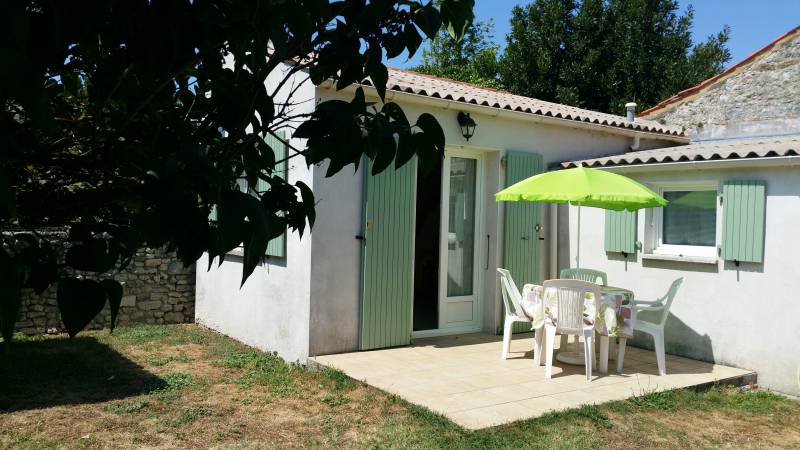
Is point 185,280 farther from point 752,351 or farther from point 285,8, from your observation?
point 285,8

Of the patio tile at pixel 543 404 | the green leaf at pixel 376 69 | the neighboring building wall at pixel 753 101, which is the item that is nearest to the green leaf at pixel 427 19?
the green leaf at pixel 376 69

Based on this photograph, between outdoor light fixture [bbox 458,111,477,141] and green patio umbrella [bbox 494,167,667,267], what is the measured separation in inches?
52.3

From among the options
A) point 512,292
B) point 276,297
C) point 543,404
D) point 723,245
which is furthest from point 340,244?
point 723,245

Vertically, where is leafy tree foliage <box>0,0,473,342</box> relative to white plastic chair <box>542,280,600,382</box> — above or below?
above

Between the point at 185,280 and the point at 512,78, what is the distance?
17.6 meters

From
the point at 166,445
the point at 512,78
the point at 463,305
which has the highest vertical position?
the point at 512,78

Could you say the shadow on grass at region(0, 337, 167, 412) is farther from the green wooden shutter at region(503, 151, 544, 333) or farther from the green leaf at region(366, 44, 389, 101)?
the green leaf at region(366, 44, 389, 101)

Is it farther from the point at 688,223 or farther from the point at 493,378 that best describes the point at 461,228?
the point at 688,223

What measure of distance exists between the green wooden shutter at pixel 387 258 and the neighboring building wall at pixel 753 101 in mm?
5544

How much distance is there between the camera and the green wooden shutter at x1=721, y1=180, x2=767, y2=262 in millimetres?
6836

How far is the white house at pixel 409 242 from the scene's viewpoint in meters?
7.16

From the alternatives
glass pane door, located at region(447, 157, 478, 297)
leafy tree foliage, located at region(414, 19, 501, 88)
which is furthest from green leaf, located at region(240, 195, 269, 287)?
leafy tree foliage, located at region(414, 19, 501, 88)

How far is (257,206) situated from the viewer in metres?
0.83

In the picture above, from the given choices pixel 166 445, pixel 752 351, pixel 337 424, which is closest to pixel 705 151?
pixel 752 351
